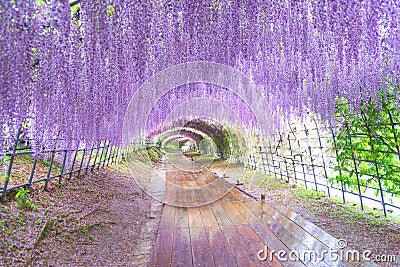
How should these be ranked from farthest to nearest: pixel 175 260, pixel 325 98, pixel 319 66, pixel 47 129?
pixel 325 98 < pixel 319 66 < pixel 47 129 < pixel 175 260

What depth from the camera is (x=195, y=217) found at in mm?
4320

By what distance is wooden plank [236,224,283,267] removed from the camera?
8.76 feet

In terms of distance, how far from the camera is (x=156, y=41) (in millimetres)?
2932

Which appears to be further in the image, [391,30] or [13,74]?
[391,30]

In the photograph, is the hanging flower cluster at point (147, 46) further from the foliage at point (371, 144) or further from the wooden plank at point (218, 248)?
the wooden plank at point (218, 248)

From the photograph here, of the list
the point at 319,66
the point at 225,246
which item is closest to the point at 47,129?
the point at 225,246

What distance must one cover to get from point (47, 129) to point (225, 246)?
233 centimetres

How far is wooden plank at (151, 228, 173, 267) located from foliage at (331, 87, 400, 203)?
128 inches

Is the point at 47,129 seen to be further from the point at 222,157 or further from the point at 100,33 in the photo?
the point at 222,157

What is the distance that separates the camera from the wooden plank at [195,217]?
3.95m

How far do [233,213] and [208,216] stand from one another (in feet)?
1.39

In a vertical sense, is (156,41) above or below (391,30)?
above

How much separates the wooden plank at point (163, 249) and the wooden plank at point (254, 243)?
0.89 meters

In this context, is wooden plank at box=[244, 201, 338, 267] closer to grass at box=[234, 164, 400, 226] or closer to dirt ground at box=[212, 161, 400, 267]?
dirt ground at box=[212, 161, 400, 267]
